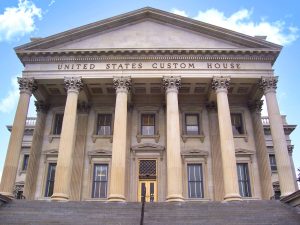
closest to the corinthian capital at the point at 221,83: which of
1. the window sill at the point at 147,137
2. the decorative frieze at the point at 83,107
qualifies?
the window sill at the point at 147,137

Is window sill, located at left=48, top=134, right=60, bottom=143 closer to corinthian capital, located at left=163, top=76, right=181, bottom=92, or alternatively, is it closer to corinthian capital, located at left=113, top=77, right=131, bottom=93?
corinthian capital, located at left=113, top=77, right=131, bottom=93

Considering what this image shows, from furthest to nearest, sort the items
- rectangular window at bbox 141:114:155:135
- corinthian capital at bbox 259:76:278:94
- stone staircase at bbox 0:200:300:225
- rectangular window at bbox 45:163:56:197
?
1. rectangular window at bbox 141:114:155:135
2. rectangular window at bbox 45:163:56:197
3. corinthian capital at bbox 259:76:278:94
4. stone staircase at bbox 0:200:300:225

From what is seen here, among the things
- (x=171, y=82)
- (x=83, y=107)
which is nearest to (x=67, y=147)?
(x=83, y=107)

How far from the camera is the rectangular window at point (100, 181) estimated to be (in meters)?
23.4

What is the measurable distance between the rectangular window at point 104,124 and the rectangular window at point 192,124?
6.39m

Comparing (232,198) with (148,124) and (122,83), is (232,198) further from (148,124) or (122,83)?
(122,83)

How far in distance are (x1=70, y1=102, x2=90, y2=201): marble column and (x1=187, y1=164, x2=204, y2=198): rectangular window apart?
325 inches

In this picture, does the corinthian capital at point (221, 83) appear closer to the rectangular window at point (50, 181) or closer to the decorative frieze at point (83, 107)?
the decorative frieze at point (83, 107)

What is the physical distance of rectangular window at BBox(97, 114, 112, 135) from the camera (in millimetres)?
25827

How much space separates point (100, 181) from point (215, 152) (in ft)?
30.1

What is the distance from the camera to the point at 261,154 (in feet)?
79.3

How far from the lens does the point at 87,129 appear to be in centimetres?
2555

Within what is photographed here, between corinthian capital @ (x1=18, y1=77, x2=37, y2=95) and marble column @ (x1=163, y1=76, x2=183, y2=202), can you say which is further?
corinthian capital @ (x1=18, y1=77, x2=37, y2=95)

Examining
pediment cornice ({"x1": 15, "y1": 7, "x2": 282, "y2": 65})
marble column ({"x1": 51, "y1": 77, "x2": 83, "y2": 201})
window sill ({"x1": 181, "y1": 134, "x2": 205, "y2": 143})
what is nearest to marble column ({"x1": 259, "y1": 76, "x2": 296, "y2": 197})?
pediment cornice ({"x1": 15, "y1": 7, "x2": 282, "y2": 65})
